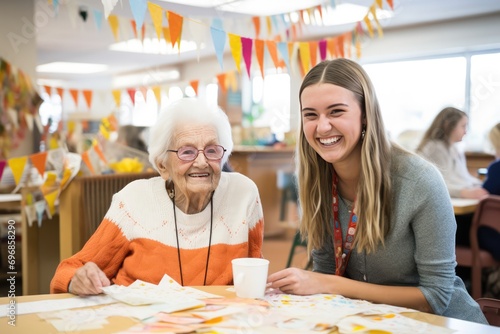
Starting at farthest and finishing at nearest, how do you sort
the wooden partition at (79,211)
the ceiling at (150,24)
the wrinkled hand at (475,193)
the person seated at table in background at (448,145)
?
the ceiling at (150,24) < the person seated at table in background at (448,145) < the wrinkled hand at (475,193) < the wooden partition at (79,211)

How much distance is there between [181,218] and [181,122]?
32cm

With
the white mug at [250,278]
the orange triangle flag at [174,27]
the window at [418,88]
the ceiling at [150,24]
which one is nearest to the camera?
the white mug at [250,278]

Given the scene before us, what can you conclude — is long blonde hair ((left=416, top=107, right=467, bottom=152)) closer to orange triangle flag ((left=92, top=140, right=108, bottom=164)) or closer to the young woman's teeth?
orange triangle flag ((left=92, top=140, right=108, bottom=164))

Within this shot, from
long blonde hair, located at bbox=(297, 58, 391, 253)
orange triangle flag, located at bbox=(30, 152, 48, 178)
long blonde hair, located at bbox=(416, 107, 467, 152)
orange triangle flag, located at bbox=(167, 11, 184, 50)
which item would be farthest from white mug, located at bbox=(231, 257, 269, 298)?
long blonde hair, located at bbox=(416, 107, 467, 152)

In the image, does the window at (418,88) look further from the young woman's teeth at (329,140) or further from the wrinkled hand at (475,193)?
the young woman's teeth at (329,140)

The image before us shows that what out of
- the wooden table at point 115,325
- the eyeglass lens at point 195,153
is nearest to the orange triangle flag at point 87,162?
the eyeglass lens at point 195,153

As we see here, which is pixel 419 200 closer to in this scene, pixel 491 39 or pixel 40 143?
pixel 40 143

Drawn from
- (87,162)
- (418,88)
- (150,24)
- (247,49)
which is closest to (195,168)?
(247,49)

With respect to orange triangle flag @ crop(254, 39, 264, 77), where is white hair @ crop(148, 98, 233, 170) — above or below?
below

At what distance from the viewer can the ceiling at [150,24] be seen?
607cm

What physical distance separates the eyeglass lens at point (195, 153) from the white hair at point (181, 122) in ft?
0.15

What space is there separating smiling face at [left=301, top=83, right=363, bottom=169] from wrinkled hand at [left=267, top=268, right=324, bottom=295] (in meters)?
0.36

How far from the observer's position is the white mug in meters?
1.27

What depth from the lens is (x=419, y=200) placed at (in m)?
1.49
